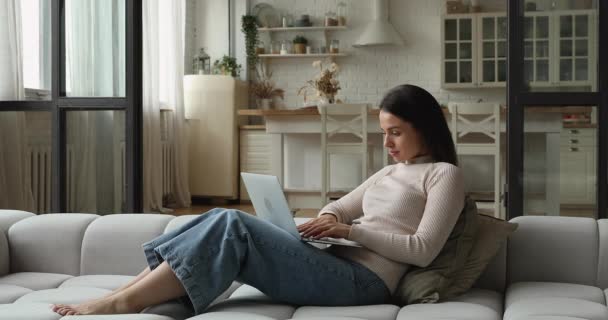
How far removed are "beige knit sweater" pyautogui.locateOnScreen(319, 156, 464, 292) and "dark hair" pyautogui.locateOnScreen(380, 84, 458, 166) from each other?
55 mm

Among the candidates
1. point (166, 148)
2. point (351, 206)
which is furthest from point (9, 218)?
point (166, 148)

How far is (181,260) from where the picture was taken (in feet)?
7.00

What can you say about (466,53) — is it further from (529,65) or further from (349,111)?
(529,65)

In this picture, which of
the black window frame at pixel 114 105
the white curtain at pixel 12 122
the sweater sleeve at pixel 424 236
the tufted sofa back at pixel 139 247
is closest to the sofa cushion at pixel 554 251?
the tufted sofa back at pixel 139 247

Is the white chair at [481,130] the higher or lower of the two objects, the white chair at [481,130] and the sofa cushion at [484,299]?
the higher

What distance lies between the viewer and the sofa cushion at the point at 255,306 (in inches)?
84.9

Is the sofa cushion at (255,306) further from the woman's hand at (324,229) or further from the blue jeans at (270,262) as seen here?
the woman's hand at (324,229)

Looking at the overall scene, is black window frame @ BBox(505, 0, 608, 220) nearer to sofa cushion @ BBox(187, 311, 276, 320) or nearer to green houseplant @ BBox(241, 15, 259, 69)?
sofa cushion @ BBox(187, 311, 276, 320)

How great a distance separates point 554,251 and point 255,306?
3.17 ft

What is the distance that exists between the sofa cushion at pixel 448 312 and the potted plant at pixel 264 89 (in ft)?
21.0

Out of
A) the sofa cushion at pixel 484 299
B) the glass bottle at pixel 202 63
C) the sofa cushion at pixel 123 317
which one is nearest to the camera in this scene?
the sofa cushion at pixel 123 317

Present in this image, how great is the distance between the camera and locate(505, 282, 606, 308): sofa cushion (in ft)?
7.52

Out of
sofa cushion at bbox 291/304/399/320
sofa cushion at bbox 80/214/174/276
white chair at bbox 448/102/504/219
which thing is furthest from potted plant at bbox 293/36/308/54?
sofa cushion at bbox 291/304/399/320

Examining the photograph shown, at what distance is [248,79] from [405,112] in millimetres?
6299
